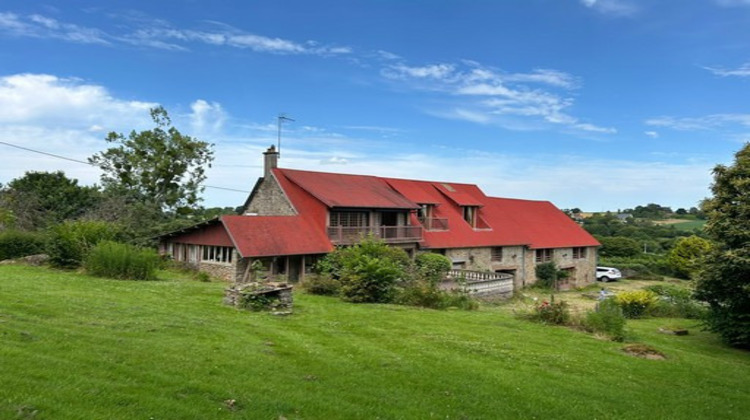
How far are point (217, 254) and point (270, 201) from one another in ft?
18.6

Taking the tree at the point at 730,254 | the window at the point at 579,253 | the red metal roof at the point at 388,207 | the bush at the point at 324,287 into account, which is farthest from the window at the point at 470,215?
the tree at the point at 730,254

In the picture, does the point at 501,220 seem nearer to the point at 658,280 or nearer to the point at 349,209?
the point at 349,209

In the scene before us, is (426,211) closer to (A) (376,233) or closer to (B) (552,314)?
(A) (376,233)

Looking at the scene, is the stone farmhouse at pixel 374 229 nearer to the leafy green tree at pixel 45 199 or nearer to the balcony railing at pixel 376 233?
the balcony railing at pixel 376 233

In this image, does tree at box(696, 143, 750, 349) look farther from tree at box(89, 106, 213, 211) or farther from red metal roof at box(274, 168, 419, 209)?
tree at box(89, 106, 213, 211)

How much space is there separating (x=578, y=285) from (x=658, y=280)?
11.3 m

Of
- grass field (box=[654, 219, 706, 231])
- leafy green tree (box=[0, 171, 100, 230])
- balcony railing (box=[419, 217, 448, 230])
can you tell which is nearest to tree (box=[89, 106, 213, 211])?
leafy green tree (box=[0, 171, 100, 230])

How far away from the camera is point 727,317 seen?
632 inches

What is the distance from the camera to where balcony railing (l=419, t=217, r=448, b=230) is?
3412 centimetres

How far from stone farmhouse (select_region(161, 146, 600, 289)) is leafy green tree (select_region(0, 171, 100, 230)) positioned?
17.2 m

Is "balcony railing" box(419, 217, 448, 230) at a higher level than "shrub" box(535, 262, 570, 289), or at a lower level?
higher

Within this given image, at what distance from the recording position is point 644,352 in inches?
510

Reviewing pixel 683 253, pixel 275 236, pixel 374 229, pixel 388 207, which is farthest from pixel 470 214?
pixel 683 253

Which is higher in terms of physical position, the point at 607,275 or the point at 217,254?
the point at 217,254
